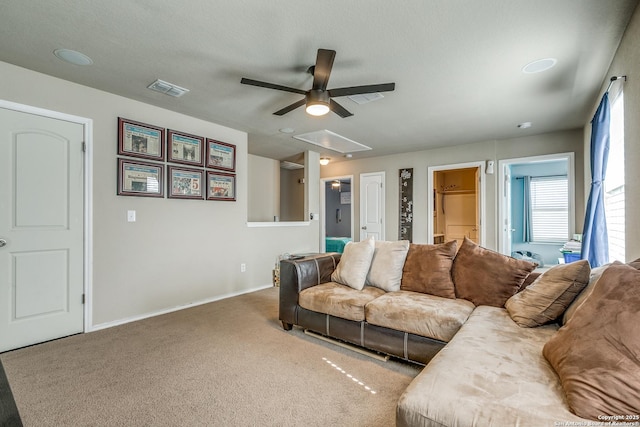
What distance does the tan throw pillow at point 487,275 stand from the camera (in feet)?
7.48

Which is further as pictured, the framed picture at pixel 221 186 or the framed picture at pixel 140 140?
the framed picture at pixel 221 186

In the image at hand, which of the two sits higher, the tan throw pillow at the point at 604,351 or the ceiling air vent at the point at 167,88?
the ceiling air vent at the point at 167,88

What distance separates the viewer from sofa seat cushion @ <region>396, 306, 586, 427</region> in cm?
100

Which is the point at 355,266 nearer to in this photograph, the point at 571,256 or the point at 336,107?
the point at 336,107

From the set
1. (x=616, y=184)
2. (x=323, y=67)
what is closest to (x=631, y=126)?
(x=616, y=184)

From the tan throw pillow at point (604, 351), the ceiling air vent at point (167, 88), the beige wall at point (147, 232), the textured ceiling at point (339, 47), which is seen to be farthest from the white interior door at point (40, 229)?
the tan throw pillow at point (604, 351)

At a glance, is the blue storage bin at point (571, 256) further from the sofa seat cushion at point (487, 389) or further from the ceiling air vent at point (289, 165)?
the ceiling air vent at point (289, 165)

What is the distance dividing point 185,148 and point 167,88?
0.89 meters

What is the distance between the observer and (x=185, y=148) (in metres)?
3.68

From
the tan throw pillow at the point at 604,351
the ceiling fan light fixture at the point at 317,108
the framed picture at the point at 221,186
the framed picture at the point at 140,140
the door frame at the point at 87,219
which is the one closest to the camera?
the tan throw pillow at the point at 604,351

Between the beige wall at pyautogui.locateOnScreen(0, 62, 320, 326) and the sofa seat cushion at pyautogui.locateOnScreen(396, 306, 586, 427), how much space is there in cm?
314

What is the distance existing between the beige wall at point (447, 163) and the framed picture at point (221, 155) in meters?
2.99

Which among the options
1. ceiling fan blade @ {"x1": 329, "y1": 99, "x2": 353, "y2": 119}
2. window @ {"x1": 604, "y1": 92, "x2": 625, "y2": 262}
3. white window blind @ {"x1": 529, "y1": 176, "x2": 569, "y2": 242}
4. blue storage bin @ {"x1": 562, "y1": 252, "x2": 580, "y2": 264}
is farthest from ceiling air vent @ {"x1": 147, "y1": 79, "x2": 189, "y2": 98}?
white window blind @ {"x1": 529, "y1": 176, "x2": 569, "y2": 242}

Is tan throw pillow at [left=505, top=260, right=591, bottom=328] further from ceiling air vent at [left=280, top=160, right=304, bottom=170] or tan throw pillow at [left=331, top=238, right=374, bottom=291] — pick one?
ceiling air vent at [left=280, top=160, right=304, bottom=170]
